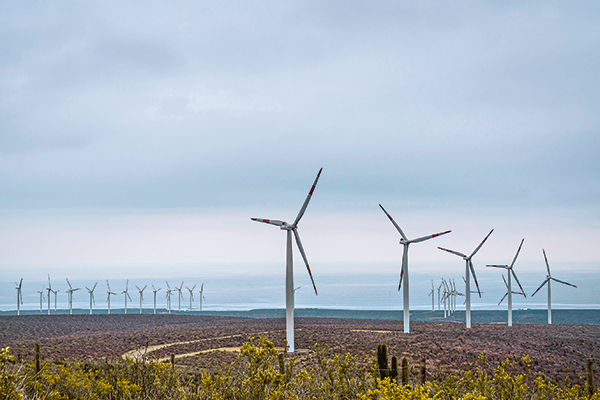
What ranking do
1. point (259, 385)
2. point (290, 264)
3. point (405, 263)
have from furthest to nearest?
point (405, 263) → point (290, 264) → point (259, 385)

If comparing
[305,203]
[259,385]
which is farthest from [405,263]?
[259,385]

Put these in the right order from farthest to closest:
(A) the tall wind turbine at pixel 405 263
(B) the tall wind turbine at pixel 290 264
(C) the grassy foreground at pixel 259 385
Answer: (A) the tall wind turbine at pixel 405 263
(B) the tall wind turbine at pixel 290 264
(C) the grassy foreground at pixel 259 385

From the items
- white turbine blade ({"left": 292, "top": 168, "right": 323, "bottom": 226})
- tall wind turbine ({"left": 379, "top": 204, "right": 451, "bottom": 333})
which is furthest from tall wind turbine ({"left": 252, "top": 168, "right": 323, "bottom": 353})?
tall wind turbine ({"left": 379, "top": 204, "right": 451, "bottom": 333})

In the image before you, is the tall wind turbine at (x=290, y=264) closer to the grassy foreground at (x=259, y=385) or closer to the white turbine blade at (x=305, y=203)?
the white turbine blade at (x=305, y=203)

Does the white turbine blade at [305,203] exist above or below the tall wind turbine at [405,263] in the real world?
above

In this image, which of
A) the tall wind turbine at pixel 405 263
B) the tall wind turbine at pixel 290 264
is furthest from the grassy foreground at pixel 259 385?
the tall wind turbine at pixel 405 263

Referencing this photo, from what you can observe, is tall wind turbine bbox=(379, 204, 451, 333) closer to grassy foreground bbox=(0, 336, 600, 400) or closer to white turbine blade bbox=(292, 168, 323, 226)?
white turbine blade bbox=(292, 168, 323, 226)

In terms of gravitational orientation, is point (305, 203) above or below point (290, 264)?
above

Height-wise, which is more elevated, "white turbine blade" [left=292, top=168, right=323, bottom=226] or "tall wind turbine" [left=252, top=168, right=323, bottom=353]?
"white turbine blade" [left=292, top=168, right=323, bottom=226]

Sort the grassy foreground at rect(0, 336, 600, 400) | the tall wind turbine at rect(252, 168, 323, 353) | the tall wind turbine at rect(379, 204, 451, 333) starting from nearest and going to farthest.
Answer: the grassy foreground at rect(0, 336, 600, 400) → the tall wind turbine at rect(252, 168, 323, 353) → the tall wind turbine at rect(379, 204, 451, 333)

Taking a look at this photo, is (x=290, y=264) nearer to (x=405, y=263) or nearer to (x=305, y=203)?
(x=305, y=203)

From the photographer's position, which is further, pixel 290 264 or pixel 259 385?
pixel 290 264

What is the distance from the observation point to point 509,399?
16.2 metres

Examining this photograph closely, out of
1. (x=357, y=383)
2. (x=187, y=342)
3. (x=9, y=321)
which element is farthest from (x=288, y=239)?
(x=9, y=321)
